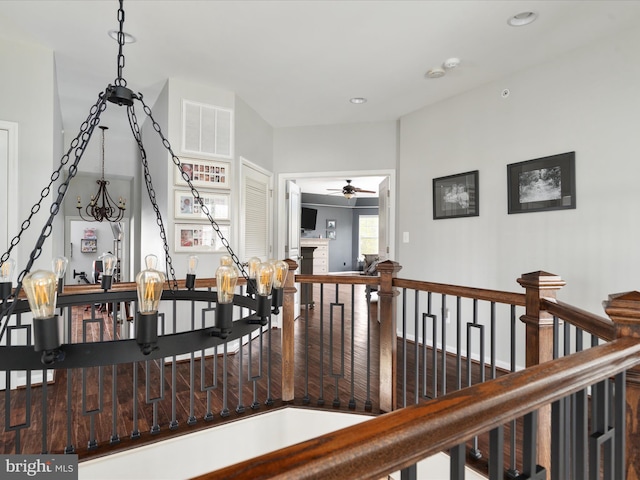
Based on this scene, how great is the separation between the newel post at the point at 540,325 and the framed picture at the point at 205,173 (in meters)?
3.09

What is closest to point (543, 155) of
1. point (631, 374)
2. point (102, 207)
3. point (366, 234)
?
point (631, 374)

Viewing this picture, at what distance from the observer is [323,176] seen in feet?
16.4

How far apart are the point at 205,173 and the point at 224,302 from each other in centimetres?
299

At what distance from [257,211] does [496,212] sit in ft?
8.80

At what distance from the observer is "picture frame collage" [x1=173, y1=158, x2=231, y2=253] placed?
12.2 feet

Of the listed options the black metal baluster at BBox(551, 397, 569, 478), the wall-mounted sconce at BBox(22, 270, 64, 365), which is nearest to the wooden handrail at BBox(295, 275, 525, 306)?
the black metal baluster at BBox(551, 397, 569, 478)

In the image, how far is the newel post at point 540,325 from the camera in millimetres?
1537

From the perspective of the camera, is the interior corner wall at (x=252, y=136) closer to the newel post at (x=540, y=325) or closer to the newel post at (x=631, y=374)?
the newel post at (x=540, y=325)

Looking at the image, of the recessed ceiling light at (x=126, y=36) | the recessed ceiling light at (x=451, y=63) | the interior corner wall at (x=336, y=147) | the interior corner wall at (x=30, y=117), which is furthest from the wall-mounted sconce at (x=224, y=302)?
the interior corner wall at (x=336, y=147)

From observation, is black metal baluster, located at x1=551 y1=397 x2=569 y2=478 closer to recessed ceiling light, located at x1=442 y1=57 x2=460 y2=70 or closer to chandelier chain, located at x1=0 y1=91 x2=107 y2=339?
chandelier chain, located at x1=0 y1=91 x2=107 y2=339

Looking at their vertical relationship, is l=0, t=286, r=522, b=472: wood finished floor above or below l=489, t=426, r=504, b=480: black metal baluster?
below

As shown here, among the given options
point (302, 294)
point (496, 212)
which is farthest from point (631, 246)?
point (302, 294)

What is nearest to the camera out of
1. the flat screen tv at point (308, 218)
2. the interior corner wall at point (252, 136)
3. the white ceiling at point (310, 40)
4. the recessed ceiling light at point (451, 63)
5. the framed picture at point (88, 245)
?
the white ceiling at point (310, 40)

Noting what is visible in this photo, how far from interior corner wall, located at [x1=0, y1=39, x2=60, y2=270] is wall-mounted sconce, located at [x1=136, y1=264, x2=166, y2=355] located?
281 cm
